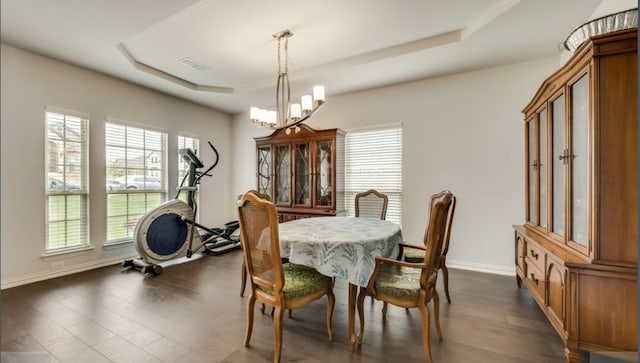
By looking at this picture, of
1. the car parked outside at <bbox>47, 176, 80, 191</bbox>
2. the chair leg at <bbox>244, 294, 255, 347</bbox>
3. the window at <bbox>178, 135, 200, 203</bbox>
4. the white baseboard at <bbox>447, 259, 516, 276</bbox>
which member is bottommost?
the white baseboard at <bbox>447, 259, 516, 276</bbox>

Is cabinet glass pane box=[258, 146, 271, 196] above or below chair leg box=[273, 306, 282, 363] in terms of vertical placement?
above

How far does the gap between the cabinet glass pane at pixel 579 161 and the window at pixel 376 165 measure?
2386 millimetres

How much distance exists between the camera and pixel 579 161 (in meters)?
1.88

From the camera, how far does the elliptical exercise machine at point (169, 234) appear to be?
147 inches

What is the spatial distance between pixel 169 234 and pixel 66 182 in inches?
57.0

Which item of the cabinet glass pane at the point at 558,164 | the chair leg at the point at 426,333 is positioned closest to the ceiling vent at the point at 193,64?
the chair leg at the point at 426,333

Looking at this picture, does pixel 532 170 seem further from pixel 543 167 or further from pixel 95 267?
pixel 95 267

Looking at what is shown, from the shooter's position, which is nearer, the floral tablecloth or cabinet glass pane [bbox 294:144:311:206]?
the floral tablecloth

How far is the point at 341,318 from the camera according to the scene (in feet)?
Answer: 8.14

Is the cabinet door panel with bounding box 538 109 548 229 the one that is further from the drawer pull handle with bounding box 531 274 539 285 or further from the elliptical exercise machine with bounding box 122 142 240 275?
the elliptical exercise machine with bounding box 122 142 240 275

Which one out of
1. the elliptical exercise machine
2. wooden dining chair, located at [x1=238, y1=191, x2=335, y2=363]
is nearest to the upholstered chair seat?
wooden dining chair, located at [x1=238, y1=191, x2=335, y2=363]

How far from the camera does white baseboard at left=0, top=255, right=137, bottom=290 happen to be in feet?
10.3

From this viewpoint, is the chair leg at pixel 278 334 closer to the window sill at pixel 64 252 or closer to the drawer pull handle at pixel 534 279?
the drawer pull handle at pixel 534 279

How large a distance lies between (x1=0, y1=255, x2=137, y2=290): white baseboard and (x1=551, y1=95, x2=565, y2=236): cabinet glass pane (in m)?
5.40
